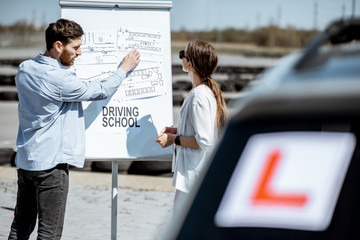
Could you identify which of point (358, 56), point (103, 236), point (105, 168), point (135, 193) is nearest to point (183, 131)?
point (103, 236)

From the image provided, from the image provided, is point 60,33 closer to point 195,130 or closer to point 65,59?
point 65,59

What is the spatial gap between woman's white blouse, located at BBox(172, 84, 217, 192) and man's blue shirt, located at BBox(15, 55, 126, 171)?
66 cm

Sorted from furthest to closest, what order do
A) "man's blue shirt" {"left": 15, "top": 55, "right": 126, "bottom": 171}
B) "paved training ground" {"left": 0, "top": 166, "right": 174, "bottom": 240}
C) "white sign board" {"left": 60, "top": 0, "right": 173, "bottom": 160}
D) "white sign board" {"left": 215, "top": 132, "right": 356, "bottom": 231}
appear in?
"paved training ground" {"left": 0, "top": 166, "right": 174, "bottom": 240}
"white sign board" {"left": 60, "top": 0, "right": 173, "bottom": 160}
"man's blue shirt" {"left": 15, "top": 55, "right": 126, "bottom": 171}
"white sign board" {"left": 215, "top": 132, "right": 356, "bottom": 231}

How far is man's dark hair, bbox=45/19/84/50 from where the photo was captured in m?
4.12

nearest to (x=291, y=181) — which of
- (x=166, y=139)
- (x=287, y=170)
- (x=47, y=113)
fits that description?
(x=287, y=170)

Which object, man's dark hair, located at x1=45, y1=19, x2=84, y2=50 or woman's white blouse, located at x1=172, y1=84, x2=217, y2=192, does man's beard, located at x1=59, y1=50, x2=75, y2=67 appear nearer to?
man's dark hair, located at x1=45, y1=19, x2=84, y2=50

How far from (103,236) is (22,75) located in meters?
2.64

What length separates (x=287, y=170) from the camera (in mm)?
1178

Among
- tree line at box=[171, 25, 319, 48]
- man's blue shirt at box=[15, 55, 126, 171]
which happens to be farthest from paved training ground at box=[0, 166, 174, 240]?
tree line at box=[171, 25, 319, 48]

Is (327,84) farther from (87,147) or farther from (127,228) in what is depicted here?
(127,228)

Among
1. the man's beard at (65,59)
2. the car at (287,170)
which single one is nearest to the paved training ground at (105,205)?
the man's beard at (65,59)

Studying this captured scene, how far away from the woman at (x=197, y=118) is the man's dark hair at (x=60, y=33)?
29.8 inches

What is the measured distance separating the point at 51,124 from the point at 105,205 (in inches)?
146

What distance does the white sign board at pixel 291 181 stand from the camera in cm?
117
